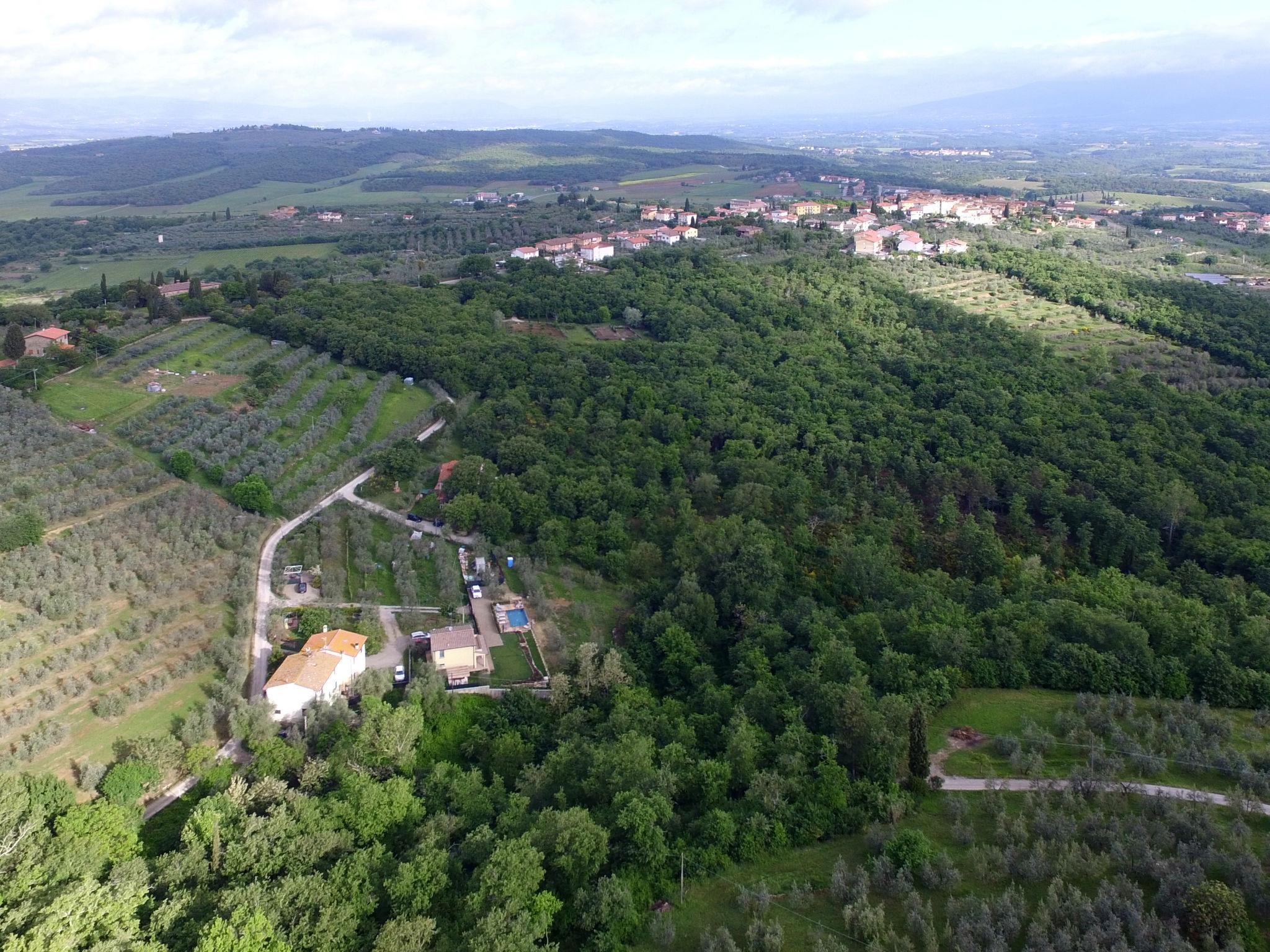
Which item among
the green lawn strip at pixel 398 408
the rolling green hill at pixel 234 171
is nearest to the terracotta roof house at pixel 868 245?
the green lawn strip at pixel 398 408

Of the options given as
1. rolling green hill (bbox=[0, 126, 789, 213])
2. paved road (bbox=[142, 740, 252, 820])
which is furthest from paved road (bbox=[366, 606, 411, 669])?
rolling green hill (bbox=[0, 126, 789, 213])

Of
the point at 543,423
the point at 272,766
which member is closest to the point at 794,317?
the point at 543,423

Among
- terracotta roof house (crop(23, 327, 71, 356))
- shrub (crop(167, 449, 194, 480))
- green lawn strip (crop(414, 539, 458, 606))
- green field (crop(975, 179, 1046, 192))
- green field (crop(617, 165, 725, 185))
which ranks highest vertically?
green field (crop(617, 165, 725, 185))

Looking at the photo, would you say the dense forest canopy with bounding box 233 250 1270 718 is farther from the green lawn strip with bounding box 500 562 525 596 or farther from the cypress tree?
the cypress tree

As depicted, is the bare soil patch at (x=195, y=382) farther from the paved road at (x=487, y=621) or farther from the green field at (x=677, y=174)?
the green field at (x=677, y=174)

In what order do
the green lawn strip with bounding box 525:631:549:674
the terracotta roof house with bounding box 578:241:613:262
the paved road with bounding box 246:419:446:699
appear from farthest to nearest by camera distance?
the terracotta roof house with bounding box 578:241:613:262
the green lawn strip with bounding box 525:631:549:674
the paved road with bounding box 246:419:446:699

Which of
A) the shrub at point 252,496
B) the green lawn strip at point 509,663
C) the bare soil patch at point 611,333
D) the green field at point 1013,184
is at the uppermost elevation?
the green field at point 1013,184

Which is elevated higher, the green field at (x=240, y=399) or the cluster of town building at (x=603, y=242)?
the cluster of town building at (x=603, y=242)
